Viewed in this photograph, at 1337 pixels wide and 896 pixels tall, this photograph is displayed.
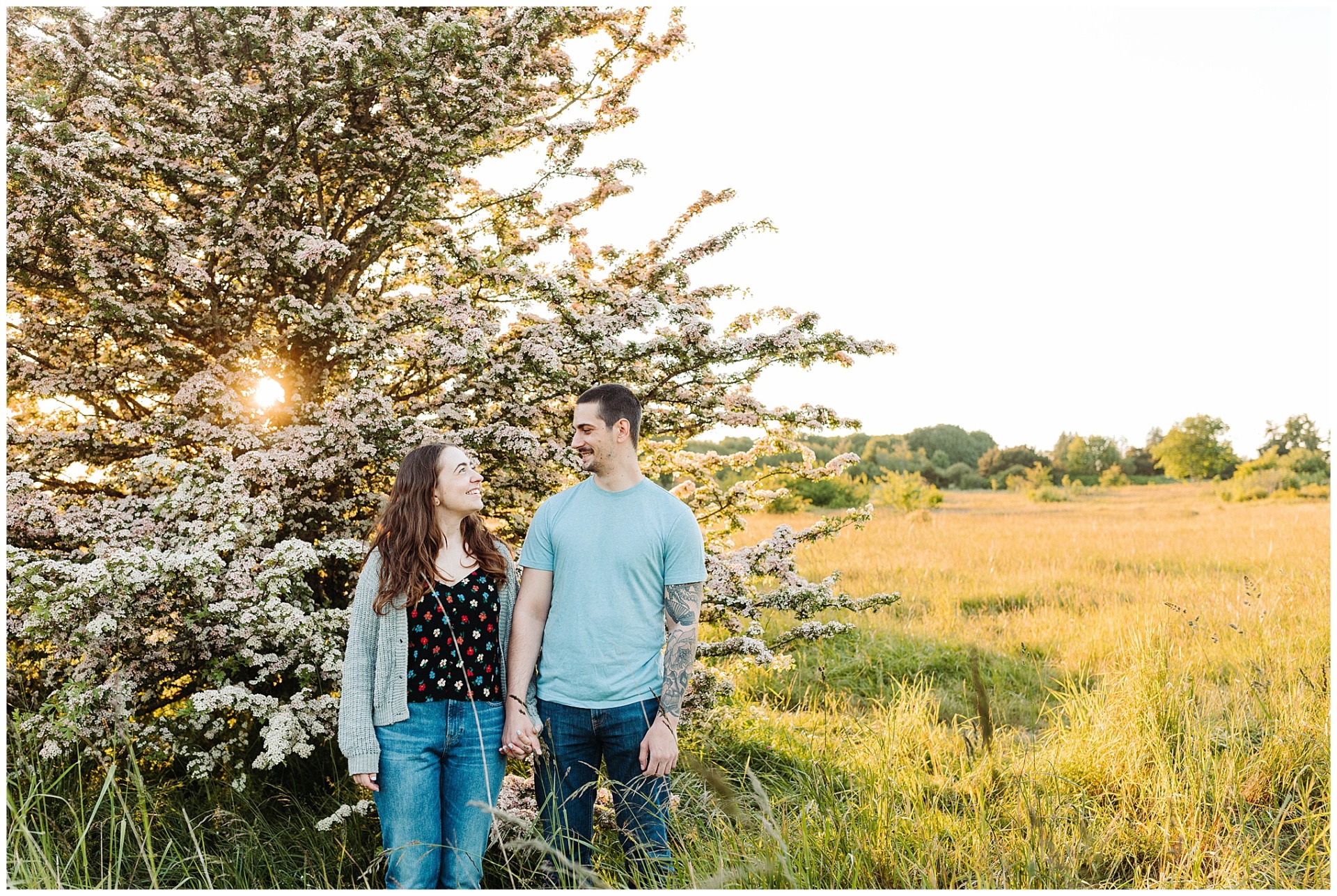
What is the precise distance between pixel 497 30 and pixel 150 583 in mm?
3773

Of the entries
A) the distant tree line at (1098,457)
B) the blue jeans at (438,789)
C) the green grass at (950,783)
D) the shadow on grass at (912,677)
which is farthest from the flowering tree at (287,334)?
the distant tree line at (1098,457)

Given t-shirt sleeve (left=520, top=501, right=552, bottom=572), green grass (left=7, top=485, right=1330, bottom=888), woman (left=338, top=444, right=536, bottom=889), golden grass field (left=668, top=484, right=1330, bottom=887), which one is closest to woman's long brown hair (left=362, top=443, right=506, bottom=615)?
woman (left=338, top=444, right=536, bottom=889)

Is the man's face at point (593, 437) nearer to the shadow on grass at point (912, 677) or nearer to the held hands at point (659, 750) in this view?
the held hands at point (659, 750)

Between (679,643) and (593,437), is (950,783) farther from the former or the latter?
(593,437)

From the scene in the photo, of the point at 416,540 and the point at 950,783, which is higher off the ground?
the point at 416,540

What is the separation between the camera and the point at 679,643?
296 cm

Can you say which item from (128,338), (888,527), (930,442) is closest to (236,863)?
(128,338)

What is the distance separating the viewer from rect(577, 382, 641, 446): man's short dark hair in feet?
9.86

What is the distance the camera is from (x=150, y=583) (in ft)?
10.9

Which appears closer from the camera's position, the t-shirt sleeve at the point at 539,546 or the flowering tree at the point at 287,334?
the t-shirt sleeve at the point at 539,546

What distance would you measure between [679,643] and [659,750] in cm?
40

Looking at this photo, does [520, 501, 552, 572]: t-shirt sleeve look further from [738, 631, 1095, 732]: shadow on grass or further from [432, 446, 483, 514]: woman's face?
[738, 631, 1095, 732]: shadow on grass

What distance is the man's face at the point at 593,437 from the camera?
299 centimetres

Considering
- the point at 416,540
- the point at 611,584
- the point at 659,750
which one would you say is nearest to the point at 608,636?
the point at 611,584
